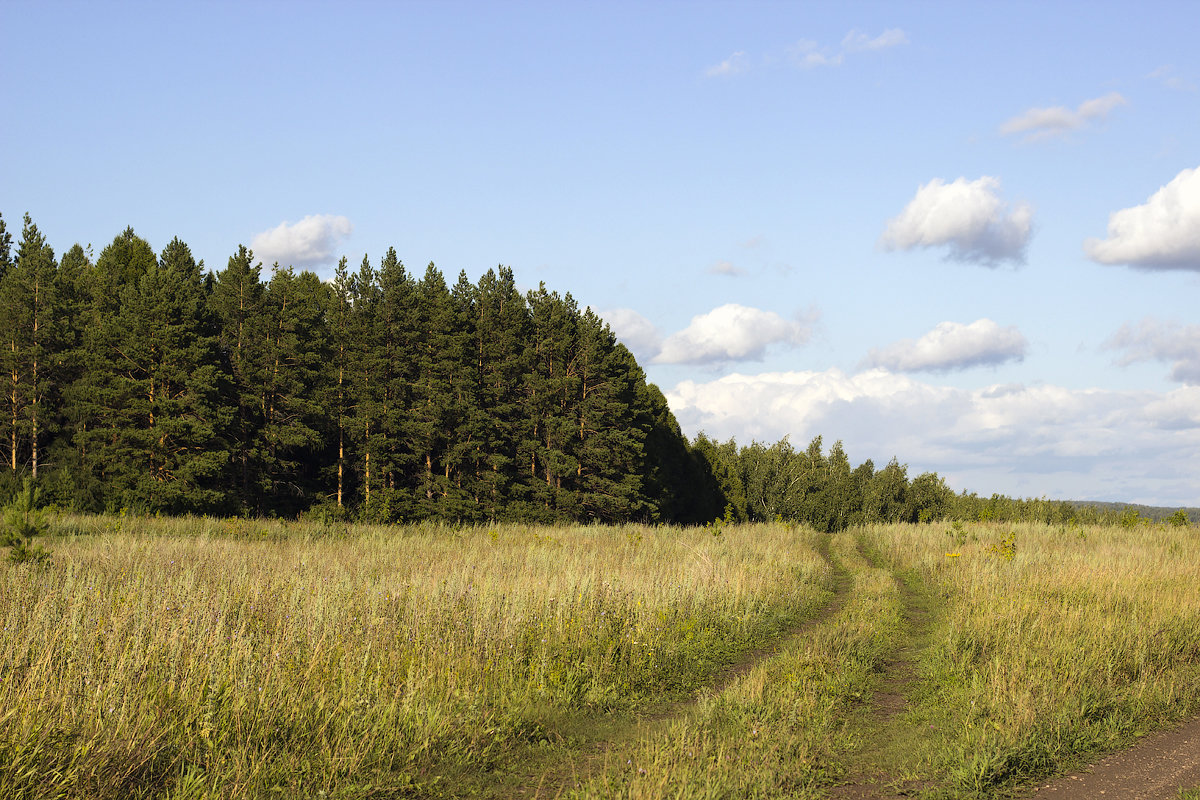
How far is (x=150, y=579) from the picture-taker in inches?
410

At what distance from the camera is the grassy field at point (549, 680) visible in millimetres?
5098

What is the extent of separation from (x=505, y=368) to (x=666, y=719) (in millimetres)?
37856

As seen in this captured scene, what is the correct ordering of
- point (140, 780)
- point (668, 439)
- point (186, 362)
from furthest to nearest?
point (668, 439), point (186, 362), point (140, 780)

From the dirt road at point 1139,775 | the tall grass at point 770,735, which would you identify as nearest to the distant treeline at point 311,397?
the tall grass at point 770,735

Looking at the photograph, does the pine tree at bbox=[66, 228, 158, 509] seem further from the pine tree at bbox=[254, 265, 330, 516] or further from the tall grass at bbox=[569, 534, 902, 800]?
the tall grass at bbox=[569, 534, 902, 800]

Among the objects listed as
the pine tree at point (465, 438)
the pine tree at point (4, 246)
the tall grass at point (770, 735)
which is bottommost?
the tall grass at point (770, 735)

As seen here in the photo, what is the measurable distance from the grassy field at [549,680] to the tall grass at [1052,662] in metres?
0.04

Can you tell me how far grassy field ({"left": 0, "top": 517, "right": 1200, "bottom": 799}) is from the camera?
5098 millimetres

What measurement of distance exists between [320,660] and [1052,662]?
24.3ft

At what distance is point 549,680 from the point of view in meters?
7.38

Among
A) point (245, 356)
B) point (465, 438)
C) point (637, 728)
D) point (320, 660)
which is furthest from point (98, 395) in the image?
point (637, 728)

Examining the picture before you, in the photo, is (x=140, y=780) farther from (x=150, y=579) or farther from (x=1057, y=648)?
(x=1057, y=648)

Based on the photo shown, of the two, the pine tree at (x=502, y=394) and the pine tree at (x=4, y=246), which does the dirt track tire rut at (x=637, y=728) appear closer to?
the pine tree at (x=502, y=394)

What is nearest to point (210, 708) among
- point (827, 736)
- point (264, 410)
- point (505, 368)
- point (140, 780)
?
point (140, 780)
